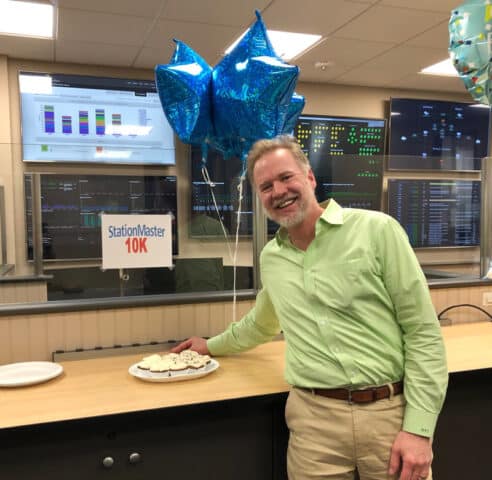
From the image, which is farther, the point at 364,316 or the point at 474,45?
the point at 474,45

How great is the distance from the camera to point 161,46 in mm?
3590

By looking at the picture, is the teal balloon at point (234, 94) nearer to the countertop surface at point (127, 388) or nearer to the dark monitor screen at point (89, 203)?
the dark monitor screen at point (89, 203)

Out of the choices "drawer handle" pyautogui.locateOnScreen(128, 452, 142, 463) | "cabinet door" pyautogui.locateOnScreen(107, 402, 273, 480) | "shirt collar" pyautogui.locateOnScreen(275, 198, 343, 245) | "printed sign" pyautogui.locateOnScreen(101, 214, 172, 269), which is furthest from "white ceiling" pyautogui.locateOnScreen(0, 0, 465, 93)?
"drawer handle" pyautogui.locateOnScreen(128, 452, 142, 463)

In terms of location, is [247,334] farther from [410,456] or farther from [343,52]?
[343,52]

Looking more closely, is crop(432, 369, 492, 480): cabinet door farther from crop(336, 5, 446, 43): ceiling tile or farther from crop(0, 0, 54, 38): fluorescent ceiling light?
crop(0, 0, 54, 38): fluorescent ceiling light

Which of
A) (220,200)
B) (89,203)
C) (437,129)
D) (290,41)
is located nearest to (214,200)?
(220,200)

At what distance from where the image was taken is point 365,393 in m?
1.29

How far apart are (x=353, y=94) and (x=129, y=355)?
12.1 ft

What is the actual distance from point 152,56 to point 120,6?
886 millimetres

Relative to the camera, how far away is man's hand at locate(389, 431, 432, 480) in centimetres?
124

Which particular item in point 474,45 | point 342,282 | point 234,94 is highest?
point 474,45

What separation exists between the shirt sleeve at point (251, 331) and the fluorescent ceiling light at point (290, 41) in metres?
2.28

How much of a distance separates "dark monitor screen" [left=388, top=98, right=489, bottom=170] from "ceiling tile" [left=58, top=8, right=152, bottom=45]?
8.44 feet

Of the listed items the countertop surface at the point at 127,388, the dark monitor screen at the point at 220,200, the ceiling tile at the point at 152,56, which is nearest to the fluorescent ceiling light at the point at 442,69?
the ceiling tile at the point at 152,56
